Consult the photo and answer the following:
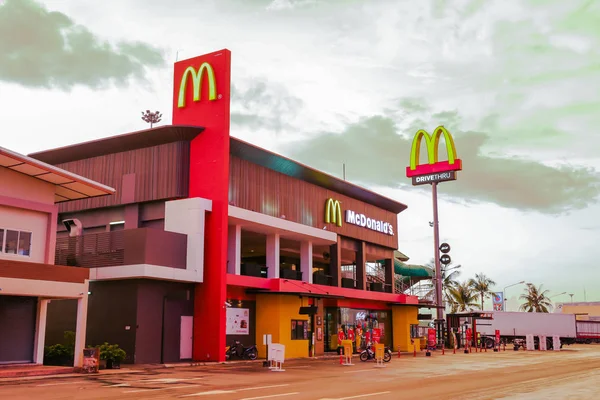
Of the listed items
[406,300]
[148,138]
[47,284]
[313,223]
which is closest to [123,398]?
[47,284]

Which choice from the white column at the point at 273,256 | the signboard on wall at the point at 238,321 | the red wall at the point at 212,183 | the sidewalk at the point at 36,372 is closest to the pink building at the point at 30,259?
the sidewalk at the point at 36,372

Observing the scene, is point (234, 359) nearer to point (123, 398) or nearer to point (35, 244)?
point (35, 244)

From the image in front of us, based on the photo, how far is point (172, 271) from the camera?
3334 centimetres

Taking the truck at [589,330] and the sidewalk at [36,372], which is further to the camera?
the truck at [589,330]

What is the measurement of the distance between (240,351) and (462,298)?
76779 mm

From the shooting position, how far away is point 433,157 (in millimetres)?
66750

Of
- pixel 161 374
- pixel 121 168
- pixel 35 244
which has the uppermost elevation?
pixel 121 168

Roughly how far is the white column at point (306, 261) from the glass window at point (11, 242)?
2095 cm

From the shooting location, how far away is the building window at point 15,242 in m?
27.0

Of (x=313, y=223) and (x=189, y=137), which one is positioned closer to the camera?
(x=189, y=137)

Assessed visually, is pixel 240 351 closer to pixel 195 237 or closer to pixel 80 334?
pixel 195 237

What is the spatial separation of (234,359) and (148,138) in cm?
1385

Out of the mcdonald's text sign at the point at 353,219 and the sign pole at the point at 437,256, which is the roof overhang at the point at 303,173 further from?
the sign pole at the point at 437,256

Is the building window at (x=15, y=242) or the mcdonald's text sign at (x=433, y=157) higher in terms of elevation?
the mcdonald's text sign at (x=433, y=157)
